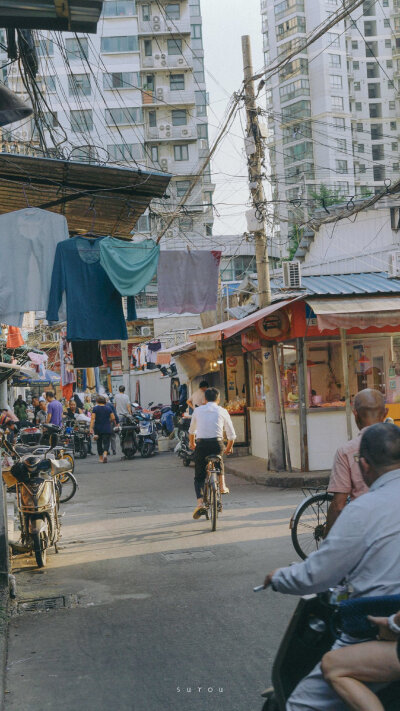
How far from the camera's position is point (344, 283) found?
1641 centimetres

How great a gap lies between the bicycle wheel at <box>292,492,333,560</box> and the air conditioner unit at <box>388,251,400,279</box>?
383 inches

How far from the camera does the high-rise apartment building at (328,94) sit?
68.9 metres

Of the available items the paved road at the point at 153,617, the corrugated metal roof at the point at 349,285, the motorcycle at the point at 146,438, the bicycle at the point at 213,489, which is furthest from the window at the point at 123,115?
the paved road at the point at 153,617

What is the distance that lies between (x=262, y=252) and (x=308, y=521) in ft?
28.6

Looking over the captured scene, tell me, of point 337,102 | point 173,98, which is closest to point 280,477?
point 173,98

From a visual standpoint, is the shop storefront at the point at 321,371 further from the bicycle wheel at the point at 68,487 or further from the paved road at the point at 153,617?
the bicycle wheel at the point at 68,487

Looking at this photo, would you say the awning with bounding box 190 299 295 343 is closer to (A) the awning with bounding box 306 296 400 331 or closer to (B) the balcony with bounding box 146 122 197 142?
(A) the awning with bounding box 306 296 400 331

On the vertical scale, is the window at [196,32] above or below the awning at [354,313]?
above

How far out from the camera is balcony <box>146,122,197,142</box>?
5422cm

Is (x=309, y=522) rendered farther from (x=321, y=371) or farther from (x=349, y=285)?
(x=349, y=285)

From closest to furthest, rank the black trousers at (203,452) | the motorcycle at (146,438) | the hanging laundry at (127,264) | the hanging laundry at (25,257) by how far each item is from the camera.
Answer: the hanging laundry at (25,257)
the hanging laundry at (127,264)
the black trousers at (203,452)
the motorcycle at (146,438)

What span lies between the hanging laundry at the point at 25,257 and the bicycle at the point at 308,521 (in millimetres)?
4211

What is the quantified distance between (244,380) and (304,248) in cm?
1387

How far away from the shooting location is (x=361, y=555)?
3.09 meters
